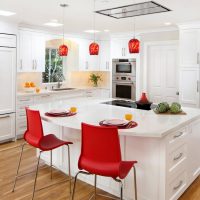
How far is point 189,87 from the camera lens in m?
5.24

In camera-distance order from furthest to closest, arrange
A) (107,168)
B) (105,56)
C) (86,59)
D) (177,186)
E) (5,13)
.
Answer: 1. (105,56)
2. (86,59)
3. (5,13)
4. (177,186)
5. (107,168)

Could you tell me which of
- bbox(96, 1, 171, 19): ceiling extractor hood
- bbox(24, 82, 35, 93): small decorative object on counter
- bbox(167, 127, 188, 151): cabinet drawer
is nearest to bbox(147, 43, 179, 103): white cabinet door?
bbox(96, 1, 171, 19): ceiling extractor hood

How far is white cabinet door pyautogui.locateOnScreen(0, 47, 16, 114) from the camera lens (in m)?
4.91

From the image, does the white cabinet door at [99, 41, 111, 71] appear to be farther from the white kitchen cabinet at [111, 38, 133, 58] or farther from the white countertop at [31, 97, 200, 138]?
the white countertop at [31, 97, 200, 138]

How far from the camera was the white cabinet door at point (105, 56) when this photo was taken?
749 cm

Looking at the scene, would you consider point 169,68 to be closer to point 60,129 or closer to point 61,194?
point 60,129

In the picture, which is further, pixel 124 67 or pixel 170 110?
pixel 124 67

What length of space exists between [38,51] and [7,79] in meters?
1.30

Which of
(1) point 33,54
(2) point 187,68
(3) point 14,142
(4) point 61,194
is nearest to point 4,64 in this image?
(1) point 33,54

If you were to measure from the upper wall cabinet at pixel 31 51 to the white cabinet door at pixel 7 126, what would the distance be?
1148 mm

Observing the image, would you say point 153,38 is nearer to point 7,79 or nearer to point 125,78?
point 125,78

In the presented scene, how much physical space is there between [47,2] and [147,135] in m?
2.45

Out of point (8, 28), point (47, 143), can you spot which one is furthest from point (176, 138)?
point (8, 28)

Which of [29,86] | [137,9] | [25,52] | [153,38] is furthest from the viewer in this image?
[153,38]
